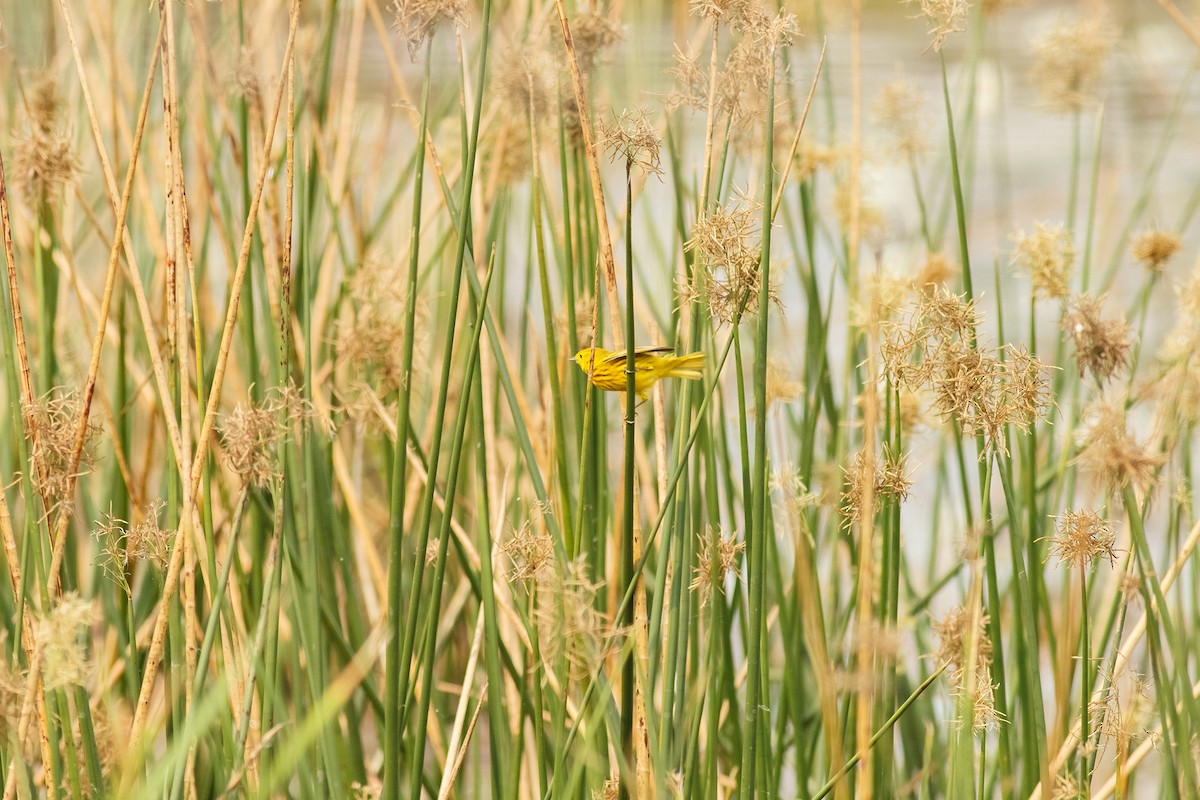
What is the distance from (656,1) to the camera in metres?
1.58

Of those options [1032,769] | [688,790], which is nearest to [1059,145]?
[1032,769]

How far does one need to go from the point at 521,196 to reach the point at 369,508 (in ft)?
2.01

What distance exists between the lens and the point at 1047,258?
0.91 meters

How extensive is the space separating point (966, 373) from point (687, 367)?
19 centimetres

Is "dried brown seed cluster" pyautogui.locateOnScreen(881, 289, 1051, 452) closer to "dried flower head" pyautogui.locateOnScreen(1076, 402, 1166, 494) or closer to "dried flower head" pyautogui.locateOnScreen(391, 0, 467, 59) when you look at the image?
"dried flower head" pyautogui.locateOnScreen(1076, 402, 1166, 494)

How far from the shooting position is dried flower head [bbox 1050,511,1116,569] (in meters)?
0.66

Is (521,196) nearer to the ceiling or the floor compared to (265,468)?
nearer to the ceiling

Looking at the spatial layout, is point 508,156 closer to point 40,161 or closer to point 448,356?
point 40,161

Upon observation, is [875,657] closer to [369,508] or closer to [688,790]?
[688,790]

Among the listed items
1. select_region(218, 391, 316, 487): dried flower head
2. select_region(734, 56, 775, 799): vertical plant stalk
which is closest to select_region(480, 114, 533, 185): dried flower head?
select_region(218, 391, 316, 487): dried flower head

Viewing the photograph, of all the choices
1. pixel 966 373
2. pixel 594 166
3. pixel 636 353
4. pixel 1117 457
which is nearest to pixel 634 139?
pixel 594 166

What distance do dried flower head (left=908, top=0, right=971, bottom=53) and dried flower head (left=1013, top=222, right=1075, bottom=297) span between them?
220 mm

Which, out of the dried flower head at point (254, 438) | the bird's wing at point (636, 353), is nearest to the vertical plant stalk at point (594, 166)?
the bird's wing at point (636, 353)

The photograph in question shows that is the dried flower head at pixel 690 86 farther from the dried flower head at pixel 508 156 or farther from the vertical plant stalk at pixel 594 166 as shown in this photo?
the dried flower head at pixel 508 156
